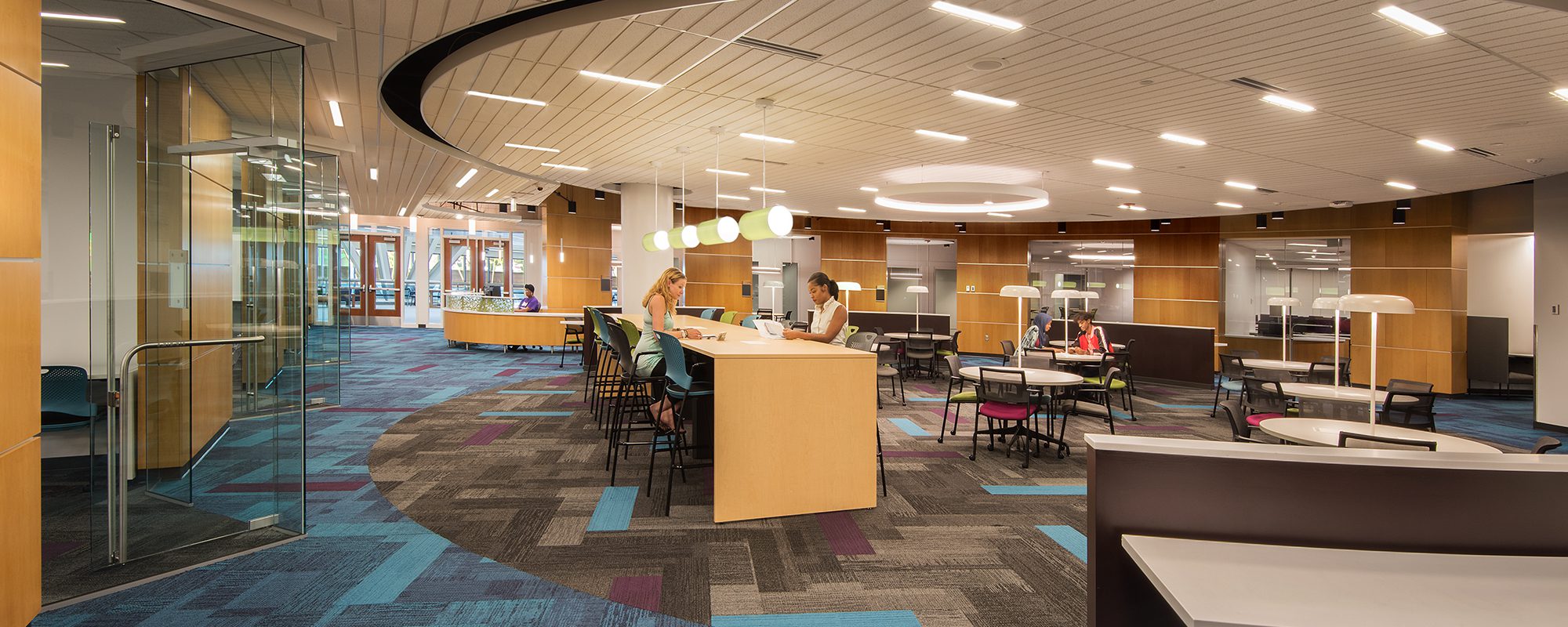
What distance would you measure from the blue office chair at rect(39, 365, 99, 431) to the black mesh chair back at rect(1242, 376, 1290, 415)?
820 centimetres

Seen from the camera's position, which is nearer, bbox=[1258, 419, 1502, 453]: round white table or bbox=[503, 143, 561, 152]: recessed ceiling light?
bbox=[1258, 419, 1502, 453]: round white table

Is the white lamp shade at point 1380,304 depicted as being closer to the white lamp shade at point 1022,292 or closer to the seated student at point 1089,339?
the white lamp shade at point 1022,292

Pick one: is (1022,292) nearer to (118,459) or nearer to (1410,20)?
(1410,20)

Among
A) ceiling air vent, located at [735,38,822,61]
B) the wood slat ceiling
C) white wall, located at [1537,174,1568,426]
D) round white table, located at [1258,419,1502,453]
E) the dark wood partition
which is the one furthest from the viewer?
white wall, located at [1537,174,1568,426]

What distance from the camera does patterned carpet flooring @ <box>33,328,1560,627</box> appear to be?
114 inches

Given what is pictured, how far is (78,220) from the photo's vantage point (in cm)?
335

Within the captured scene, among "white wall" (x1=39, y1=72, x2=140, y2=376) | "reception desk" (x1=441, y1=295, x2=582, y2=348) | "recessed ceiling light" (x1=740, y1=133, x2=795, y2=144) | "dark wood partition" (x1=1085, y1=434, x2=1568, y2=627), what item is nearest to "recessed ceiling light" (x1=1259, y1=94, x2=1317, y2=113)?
"recessed ceiling light" (x1=740, y1=133, x2=795, y2=144)

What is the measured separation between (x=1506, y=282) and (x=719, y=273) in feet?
45.4

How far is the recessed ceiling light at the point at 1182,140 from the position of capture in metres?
6.78

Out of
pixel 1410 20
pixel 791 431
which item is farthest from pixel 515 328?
pixel 1410 20

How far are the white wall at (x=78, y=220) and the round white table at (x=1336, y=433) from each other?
19.6 feet

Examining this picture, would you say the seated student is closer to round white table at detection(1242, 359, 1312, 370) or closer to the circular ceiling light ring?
round white table at detection(1242, 359, 1312, 370)

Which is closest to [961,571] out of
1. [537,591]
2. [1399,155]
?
[537,591]

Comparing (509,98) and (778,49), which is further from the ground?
(509,98)
